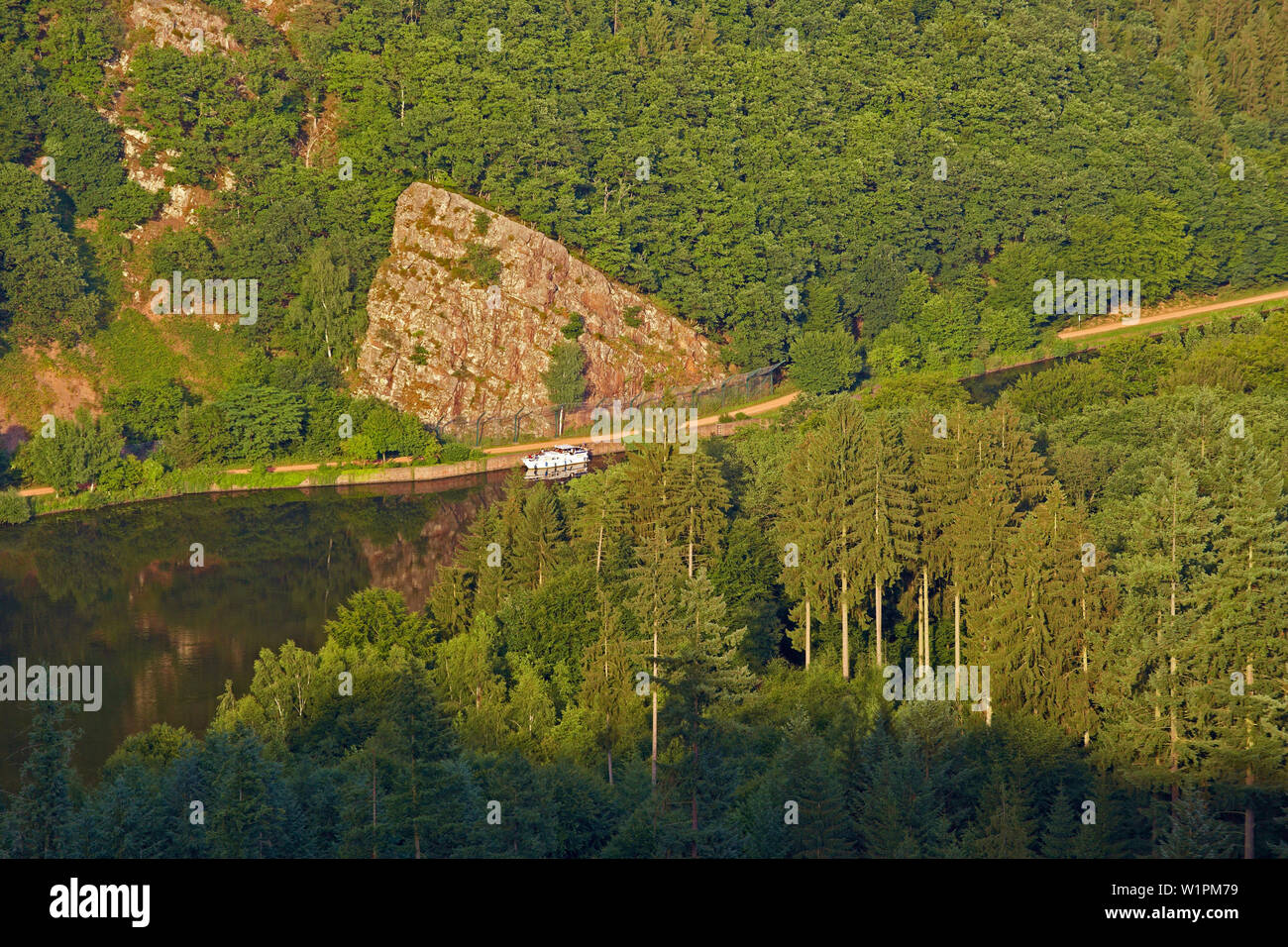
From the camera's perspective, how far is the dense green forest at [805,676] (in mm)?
44906

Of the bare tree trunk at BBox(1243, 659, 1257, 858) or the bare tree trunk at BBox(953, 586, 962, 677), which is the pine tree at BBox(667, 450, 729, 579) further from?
the bare tree trunk at BBox(1243, 659, 1257, 858)

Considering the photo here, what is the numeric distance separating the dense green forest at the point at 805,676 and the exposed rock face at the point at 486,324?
32.4 meters

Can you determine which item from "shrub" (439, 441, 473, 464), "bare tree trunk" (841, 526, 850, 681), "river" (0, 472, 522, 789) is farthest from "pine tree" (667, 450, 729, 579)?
"shrub" (439, 441, 473, 464)

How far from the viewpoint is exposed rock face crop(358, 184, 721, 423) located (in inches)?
4454

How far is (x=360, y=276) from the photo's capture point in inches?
4555

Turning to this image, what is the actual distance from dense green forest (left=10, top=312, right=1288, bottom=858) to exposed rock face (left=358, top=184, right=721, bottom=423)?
32385 millimetres

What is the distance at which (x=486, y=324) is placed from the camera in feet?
380

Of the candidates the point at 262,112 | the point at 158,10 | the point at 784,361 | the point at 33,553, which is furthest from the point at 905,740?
the point at 158,10

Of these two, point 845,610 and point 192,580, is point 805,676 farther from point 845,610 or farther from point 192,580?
point 192,580

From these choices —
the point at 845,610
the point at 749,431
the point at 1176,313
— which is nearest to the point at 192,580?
the point at 749,431

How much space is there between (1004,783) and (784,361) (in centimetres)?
7106

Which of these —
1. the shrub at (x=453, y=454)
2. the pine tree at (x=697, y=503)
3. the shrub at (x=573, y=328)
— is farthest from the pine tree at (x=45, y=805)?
the shrub at (x=573, y=328)

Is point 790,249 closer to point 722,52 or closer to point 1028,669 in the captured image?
point 722,52

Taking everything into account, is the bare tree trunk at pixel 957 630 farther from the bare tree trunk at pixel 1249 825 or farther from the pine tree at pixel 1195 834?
the pine tree at pixel 1195 834
